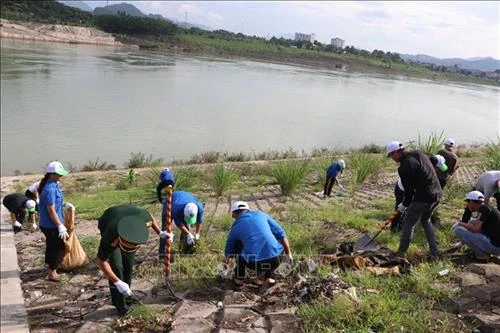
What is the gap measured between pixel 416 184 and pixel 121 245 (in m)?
3.51

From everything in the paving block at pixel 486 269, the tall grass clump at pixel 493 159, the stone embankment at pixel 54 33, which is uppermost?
the stone embankment at pixel 54 33

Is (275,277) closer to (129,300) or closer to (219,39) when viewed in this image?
(129,300)

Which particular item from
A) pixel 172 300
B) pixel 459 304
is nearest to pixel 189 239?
pixel 172 300

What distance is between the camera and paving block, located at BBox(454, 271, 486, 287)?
199 inches

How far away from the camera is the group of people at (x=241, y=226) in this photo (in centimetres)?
443

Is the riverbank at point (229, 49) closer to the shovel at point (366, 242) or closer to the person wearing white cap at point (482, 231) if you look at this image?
the shovel at point (366, 242)

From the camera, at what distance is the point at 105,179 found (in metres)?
13.2

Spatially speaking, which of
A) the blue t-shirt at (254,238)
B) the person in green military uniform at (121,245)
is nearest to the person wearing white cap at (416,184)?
the blue t-shirt at (254,238)

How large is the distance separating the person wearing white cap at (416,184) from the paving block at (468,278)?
720 mm

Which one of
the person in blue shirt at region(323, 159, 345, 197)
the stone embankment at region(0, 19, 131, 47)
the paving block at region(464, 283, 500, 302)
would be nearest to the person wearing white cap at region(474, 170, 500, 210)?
the paving block at region(464, 283, 500, 302)

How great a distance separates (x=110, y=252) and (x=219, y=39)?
88248 mm

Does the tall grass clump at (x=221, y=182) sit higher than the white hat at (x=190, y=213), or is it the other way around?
the white hat at (x=190, y=213)

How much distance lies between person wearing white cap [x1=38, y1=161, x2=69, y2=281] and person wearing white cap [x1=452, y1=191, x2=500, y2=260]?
480 centimetres

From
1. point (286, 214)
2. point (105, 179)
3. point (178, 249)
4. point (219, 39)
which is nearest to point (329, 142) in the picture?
point (105, 179)
